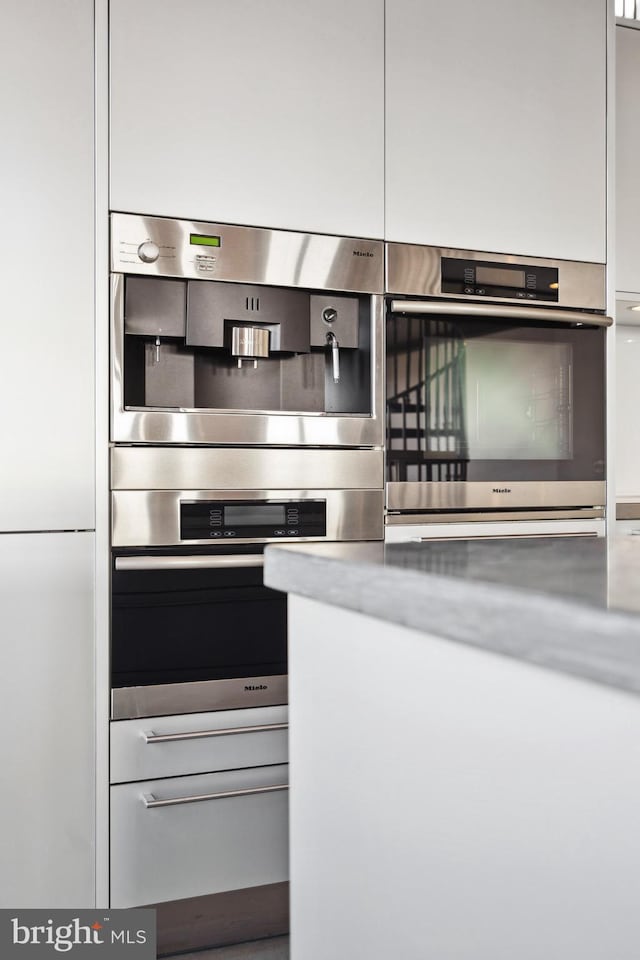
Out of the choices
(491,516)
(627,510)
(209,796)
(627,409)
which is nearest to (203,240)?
(491,516)

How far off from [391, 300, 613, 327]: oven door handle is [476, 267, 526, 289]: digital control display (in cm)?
6

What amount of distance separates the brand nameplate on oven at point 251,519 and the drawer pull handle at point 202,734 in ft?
1.45

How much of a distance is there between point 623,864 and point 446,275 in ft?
6.17

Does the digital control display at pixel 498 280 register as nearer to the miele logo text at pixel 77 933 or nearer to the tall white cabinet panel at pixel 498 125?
the tall white cabinet panel at pixel 498 125

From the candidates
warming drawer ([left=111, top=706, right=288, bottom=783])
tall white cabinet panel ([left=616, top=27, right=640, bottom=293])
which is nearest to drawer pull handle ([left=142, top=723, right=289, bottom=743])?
warming drawer ([left=111, top=706, right=288, bottom=783])

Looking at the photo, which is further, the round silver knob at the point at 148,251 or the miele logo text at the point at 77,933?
the round silver knob at the point at 148,251

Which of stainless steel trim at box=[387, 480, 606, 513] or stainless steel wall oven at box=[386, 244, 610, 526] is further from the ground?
stainless steel wall oven at box=[386, 244, 610, 526]

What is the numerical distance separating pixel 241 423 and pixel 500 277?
0.82 m

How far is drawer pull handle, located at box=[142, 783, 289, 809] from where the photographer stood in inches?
71.6

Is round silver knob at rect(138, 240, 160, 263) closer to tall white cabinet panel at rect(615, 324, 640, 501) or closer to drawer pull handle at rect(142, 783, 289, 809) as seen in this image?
drawer pull handle at rect(142, 783, 289, 809)

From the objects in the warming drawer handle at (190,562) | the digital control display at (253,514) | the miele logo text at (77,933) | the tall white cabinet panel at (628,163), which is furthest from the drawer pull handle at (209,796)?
the tall white cabinet panel at (628,163)

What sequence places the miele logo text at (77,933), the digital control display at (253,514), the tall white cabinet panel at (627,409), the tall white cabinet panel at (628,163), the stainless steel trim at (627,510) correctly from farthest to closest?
the tall white cabinet panel at (627,409), the tall white cabinet panel at (628,163), the stainless steel trim at (627,510), the digital control display at (253,514), the miele logo text at (77,933)

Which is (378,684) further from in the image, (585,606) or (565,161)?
(565,161)

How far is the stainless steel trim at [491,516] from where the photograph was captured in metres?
2.08
